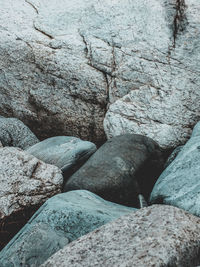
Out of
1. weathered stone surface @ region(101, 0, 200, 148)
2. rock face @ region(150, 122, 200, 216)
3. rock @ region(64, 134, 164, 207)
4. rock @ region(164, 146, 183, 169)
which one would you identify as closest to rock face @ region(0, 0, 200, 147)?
weathered stone surface @ region(101, 0, 200, 148)

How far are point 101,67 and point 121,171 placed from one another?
160 cm

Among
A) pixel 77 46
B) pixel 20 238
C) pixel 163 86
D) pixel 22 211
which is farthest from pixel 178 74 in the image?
pixel 20 238

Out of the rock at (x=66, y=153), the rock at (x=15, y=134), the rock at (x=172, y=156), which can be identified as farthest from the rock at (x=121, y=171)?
the rock at (x=15, y=134)

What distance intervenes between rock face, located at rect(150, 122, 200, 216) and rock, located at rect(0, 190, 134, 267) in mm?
406

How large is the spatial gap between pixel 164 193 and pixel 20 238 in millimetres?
1137

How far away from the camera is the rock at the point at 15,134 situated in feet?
14.6

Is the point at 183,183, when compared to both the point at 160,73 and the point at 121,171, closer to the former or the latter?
the point at 121,171

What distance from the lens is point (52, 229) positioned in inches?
96.5

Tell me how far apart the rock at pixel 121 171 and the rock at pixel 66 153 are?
0.16 metres

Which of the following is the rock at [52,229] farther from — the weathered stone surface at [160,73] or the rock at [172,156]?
the weathered stone surface at [160,73]

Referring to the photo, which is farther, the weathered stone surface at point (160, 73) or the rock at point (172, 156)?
the weathered stone surface at point (160, 73)

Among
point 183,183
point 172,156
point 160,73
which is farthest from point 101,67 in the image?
point 183,183

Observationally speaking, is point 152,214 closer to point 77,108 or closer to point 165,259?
point 165,259

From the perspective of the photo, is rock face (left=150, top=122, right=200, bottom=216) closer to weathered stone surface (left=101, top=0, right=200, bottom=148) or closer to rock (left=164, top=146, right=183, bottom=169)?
rock (left=164, top=146, right=183, bottom=169)
